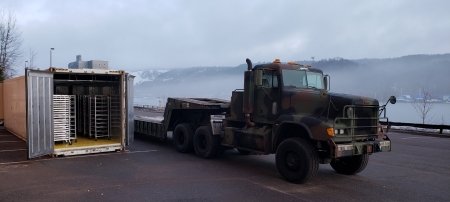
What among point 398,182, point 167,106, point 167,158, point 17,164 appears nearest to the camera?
point 398,182

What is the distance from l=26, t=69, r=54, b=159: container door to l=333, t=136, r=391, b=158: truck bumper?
25.3 feet

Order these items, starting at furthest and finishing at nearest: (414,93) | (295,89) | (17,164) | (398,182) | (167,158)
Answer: (414,93)
(167,158)
(17,164)
(295,89)
(398,182)

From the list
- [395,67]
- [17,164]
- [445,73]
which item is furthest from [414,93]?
[17,164]

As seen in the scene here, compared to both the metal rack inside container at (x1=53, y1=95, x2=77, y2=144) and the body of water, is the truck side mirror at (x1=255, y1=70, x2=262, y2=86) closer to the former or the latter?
the metal rack inside container at (x1=53, y1=95, x2=77, y2=144)

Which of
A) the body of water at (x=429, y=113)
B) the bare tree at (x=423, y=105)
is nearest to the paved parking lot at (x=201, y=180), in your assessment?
the body of water at (x=429, y=113)

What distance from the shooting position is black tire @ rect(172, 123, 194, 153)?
44.9ft

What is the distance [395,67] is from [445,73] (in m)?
9.15

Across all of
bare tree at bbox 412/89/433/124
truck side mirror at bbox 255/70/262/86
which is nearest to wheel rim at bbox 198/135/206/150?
truck side mirror at bbox 255/70/262/86

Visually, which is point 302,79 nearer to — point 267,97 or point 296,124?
point 267,97

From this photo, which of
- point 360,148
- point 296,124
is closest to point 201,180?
point 296,124

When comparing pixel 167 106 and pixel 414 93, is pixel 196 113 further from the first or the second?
pixel 414 93

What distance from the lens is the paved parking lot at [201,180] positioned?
8.16 metres

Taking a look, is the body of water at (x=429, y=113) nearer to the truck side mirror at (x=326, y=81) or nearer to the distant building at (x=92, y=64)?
the truck side mirror at (x=326, y=81)

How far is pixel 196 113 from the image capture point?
1412 cm
